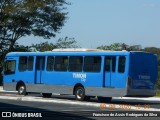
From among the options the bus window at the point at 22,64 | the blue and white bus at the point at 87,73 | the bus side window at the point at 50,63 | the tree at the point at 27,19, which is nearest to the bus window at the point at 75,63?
the blue and white bus at the point at 87,73

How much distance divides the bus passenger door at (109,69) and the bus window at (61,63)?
10.2 feet

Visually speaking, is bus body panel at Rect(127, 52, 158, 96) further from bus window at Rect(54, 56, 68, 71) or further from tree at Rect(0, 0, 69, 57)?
tree at Rect(0, 0, 69, 57)

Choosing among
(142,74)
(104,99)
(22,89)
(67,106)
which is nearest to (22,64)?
(22,89)

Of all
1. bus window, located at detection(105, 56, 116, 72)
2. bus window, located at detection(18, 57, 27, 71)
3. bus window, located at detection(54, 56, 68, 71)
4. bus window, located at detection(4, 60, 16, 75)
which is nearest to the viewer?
bus window, located at detection(105, 56, 116, 72)

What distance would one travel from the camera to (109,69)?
98.4ft

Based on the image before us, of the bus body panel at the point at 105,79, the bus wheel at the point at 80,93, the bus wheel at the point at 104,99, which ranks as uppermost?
the bus body panel at the point at 105,79

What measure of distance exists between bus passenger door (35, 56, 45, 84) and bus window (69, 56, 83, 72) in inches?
93.1

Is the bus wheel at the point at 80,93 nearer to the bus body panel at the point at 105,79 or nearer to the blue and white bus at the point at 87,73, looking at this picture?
the blue and white bus at the point at 87,73

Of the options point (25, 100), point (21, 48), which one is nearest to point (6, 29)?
point (21, 48)

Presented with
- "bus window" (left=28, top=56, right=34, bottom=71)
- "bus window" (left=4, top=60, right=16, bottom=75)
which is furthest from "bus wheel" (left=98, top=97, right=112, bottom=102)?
"bus window" (left=4, top=60, right=16, bottom=75)

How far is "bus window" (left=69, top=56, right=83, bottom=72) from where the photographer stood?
31.7m

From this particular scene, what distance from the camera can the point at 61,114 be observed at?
68.5 feet

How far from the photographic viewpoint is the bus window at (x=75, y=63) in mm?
31719

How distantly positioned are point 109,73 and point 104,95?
1155 mm
